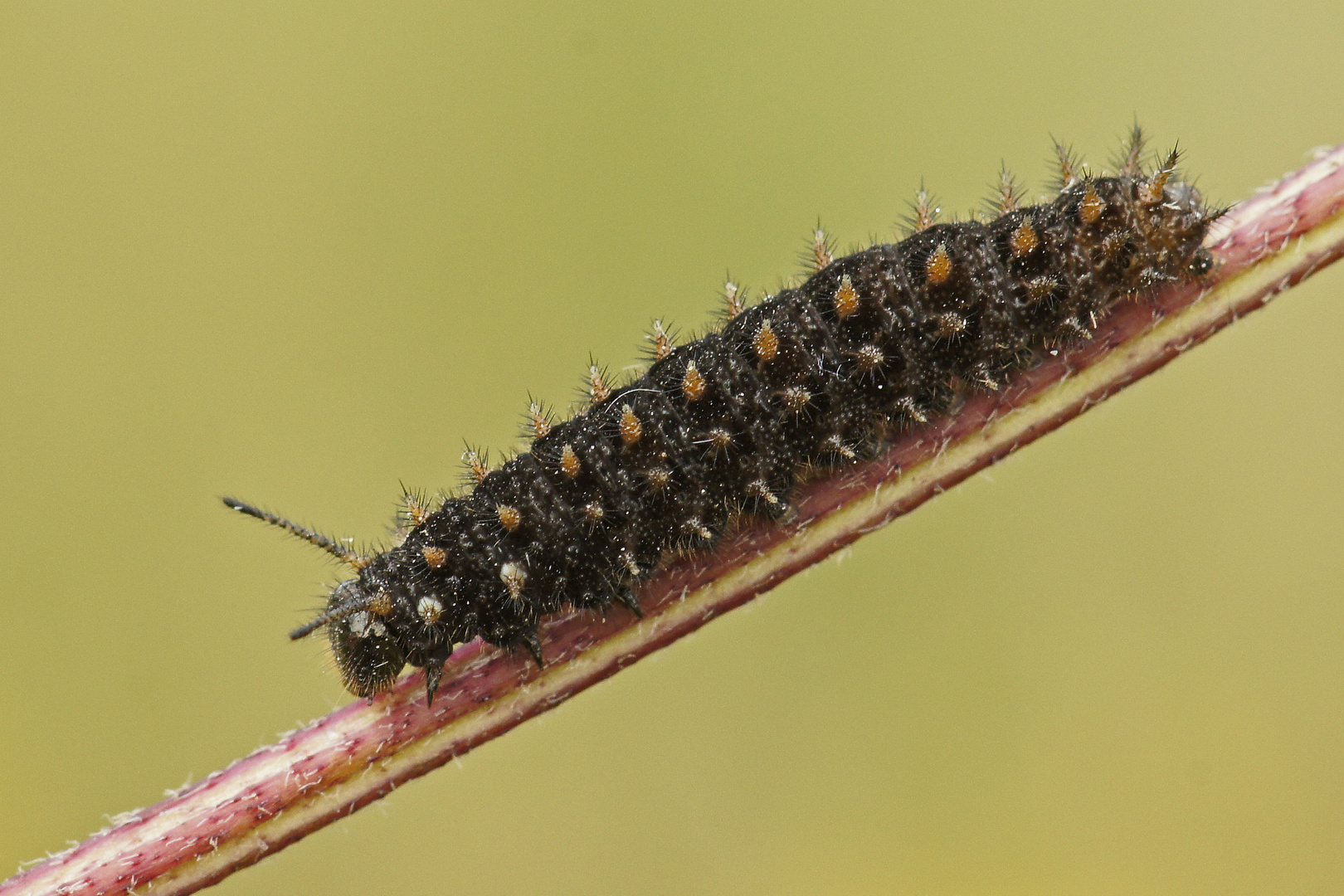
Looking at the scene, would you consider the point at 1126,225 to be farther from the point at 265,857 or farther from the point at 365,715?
the point at 265,857

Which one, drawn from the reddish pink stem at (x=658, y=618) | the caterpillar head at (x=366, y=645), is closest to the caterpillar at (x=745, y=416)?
the caterpillar head at (x=366, y=645)

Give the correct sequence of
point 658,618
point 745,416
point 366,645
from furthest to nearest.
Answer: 1. point 745,416
2. point 366,645
3. point 658,618

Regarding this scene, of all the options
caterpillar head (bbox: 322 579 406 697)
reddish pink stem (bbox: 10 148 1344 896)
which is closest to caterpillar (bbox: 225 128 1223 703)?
caterpillar head (bbox: 322 579 406 697)

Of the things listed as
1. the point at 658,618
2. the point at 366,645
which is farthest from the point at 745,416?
the point at 366,645

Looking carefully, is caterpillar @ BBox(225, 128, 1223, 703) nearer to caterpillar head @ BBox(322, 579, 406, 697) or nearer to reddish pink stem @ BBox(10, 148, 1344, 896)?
caterpillar head @ BBox(322, 579, 406, 697)

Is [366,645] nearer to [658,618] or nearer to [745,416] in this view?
[658,618]

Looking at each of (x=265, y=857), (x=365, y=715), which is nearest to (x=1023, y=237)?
(x=365, y=715)
